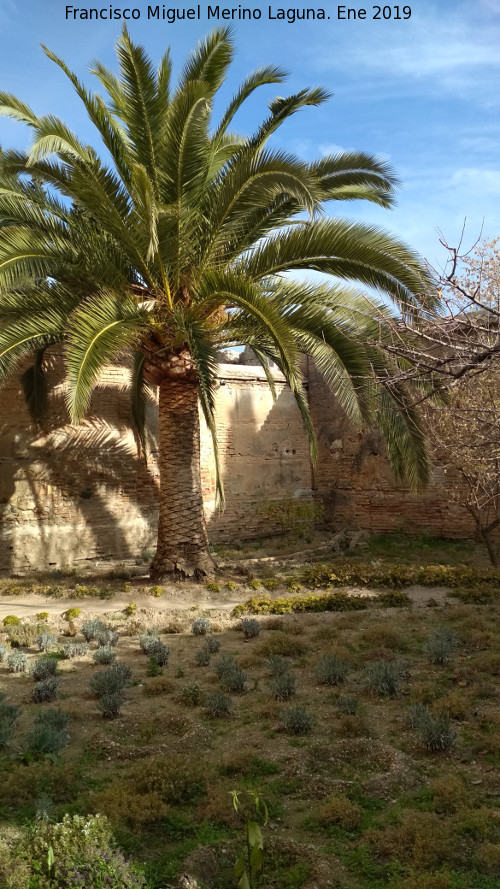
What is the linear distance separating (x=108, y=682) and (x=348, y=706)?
191 centimetres

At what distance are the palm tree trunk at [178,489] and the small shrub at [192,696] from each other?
3972mm

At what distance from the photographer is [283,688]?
5707 millimetres

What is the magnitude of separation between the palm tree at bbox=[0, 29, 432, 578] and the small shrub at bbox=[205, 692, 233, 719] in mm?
Answer: 3400

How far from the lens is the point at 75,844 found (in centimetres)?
333

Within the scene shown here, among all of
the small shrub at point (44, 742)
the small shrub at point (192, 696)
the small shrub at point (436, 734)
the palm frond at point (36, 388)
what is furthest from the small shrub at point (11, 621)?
the small shrub at point (436, 734)

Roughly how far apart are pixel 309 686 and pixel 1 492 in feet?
22.4

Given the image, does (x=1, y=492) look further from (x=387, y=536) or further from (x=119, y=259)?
(x=387, y=536)

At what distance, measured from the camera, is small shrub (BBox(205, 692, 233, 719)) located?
17.7ft

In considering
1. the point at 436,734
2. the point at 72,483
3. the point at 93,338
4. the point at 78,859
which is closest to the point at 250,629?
the point at 436,734

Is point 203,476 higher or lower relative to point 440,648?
higher

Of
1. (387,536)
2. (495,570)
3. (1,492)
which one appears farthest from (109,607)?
(387,536)

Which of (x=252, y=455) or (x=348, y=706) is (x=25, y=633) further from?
(x=252, y=455)

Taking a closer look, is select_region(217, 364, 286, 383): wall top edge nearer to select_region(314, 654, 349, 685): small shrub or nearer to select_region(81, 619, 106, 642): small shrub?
select_region(81, 619, 106, 642): small shrub

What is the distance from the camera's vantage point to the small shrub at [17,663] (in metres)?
6.44
